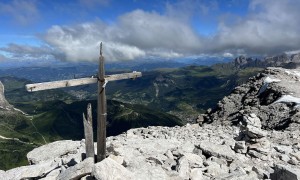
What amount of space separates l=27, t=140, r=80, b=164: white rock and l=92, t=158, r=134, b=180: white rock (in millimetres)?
10881

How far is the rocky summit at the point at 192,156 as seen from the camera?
1794 cm

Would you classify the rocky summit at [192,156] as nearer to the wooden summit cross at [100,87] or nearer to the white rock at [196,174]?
the white rock at [196,174]

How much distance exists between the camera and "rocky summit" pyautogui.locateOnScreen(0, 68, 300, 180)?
1794 centimetres

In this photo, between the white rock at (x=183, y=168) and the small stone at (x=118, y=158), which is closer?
the white rock at (x=183, y=168)

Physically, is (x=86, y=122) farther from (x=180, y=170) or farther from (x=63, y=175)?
(x=180, y=170)

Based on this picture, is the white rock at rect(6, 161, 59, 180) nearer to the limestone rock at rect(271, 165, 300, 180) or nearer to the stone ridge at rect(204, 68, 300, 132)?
the limestone rock at rect(271, 165, 300, 180)

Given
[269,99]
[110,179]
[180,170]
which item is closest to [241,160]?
[180,170]

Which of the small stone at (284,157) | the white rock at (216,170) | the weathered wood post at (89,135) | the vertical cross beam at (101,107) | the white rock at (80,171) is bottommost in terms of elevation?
the small stone at (284,157)

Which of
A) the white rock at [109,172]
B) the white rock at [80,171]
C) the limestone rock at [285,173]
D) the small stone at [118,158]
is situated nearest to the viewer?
the white rock at [109,172]

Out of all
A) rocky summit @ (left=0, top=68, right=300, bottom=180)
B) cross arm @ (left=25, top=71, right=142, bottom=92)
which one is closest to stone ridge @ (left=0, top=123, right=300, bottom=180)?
rocky summit @ (left=0, top=68, right=300, bottom=180)

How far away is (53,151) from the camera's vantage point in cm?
2798

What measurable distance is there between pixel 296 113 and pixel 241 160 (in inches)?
742

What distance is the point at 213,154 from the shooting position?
72.8 ft

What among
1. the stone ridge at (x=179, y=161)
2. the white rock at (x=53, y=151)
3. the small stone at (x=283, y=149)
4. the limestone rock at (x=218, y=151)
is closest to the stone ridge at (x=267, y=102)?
the small stone at (x=283, y=149)
